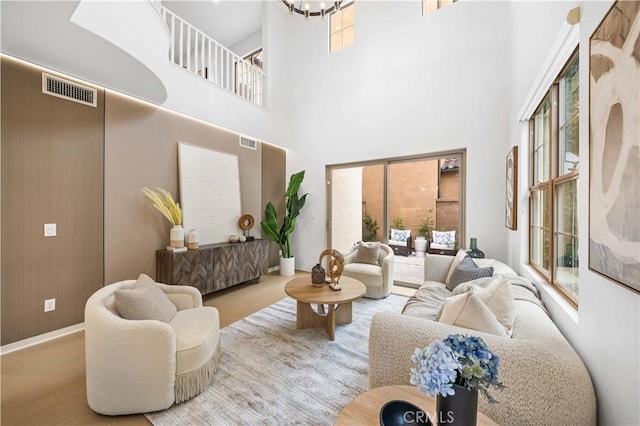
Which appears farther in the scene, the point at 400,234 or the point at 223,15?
the point at 223,15

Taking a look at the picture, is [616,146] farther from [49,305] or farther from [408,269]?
[49,305]

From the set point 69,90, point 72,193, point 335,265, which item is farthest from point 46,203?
point 335,265

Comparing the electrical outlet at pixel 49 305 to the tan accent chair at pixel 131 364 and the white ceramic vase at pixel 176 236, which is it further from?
the tan accent chair at pixel 131 364

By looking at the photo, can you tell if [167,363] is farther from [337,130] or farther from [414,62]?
[414,62]

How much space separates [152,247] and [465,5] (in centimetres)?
581

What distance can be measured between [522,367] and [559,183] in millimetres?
1533

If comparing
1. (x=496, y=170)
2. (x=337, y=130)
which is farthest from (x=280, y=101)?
(x=496, y=170)

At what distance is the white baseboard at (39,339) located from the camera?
236cm

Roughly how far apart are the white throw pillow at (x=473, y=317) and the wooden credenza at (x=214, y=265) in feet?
10.5

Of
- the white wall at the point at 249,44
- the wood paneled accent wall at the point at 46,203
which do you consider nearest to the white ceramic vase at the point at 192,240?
the wood paneled accent wall at the point at 46,203

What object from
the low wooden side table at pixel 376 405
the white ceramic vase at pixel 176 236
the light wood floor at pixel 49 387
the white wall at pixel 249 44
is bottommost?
the light wood floor at pixel 49 387

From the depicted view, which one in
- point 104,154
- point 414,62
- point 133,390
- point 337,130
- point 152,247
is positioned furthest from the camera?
point 337,130

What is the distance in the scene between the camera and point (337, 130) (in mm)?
4969

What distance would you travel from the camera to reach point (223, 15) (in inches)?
211
